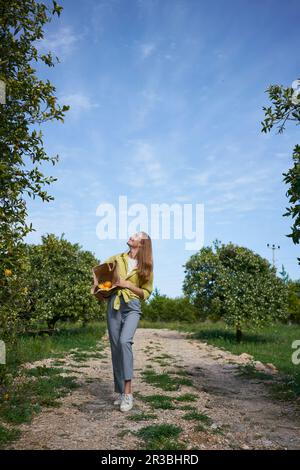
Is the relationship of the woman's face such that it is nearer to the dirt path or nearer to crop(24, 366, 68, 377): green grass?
the dirt path

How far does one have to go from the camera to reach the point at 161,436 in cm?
561

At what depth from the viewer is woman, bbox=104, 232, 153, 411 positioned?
22.5ft

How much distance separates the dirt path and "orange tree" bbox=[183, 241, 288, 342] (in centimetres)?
724

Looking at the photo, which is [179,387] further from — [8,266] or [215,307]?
[215,307]

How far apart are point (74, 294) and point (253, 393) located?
11.4 metres

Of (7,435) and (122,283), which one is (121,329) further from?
(7,435)

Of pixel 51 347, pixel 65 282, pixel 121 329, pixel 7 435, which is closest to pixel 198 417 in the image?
pixel 121 329

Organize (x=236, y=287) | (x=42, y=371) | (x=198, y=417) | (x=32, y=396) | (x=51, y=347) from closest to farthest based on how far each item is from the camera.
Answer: (x=198, y=417) → (x=32, y=396) → (x=42, y=371) → (x=51, y=347) → (x=236, y=287)

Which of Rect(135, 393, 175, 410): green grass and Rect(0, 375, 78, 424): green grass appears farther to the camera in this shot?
Rect(135, 393, 175, 410): green grass

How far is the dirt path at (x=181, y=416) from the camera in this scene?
5.66 metres

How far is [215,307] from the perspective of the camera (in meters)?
19.4

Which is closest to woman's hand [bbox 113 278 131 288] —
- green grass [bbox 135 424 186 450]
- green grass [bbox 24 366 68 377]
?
green grass [bbox 135 424 186 450]

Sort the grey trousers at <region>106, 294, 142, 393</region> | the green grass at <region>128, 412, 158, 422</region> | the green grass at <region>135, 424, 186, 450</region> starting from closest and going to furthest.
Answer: the green grass at <region>135, 424, 186, 450</region>
the green grass at <region>128, 412, 158, 422</region>
the grey trousers at <region>106, 294, 142, 393</region>

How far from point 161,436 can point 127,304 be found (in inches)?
80.0
